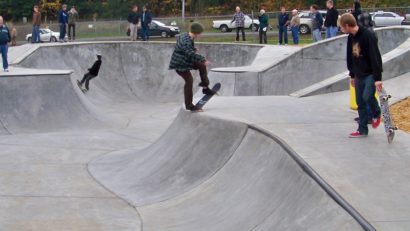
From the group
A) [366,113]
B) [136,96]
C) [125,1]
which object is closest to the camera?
[366,113]

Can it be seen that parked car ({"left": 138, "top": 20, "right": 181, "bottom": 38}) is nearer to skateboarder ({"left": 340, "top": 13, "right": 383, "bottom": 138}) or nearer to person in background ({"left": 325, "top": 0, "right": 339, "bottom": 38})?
person in background ({"left": 325, "top": 0, "right": 339, "bottom": 38})

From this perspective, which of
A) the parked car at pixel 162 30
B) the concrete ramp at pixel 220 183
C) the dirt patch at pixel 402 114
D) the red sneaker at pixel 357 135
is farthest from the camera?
the parked car at pixel 162 30

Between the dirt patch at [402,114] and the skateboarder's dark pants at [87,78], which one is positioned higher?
the dirt patch at [402,114]

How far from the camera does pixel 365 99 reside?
8.78 meters

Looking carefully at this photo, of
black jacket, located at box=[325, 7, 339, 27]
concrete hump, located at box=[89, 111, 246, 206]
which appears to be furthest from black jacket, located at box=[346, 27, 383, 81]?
black jacket, located at box=[325, 7, 339, 27]

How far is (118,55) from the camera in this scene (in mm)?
26891

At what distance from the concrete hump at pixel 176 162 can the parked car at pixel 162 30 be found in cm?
3281

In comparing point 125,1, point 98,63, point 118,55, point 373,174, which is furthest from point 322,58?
point 125,1

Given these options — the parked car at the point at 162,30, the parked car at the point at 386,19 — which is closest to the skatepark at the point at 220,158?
the parked car at the point at 386,19

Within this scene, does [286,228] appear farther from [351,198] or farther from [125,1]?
[125,1]

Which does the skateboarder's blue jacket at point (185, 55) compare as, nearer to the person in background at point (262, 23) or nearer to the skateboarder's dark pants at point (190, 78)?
the skateboarder's dark pants at point (190, 78)

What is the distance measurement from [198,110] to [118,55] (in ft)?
51.8

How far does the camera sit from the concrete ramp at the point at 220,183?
6591 mm

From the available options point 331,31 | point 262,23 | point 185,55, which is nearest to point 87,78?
point 331,31
